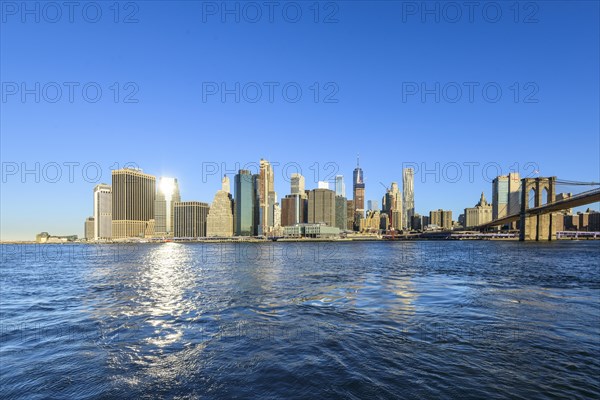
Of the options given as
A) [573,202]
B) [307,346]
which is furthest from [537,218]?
[307,346]

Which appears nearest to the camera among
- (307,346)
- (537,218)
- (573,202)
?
(307,346)

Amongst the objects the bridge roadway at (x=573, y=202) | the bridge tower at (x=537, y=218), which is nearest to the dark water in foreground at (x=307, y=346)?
the bridge roadway at (x=573, y=202)

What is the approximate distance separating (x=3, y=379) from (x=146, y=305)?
35.7ft

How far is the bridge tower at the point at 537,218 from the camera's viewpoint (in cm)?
14038

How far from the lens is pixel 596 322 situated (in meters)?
14.9

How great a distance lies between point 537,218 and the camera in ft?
461

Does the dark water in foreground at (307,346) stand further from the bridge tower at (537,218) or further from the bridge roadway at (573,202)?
the bridge tower at (537,218)

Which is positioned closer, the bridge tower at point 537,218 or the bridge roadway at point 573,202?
the bridge roadway at point 573,202

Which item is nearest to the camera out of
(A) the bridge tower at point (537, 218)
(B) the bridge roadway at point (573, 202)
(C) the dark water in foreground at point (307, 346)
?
(C) the dark water in foreground at point (307, 346)

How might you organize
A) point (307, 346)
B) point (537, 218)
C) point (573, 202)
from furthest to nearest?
point (537, 218)
point (573, 202)
point (307, 346)

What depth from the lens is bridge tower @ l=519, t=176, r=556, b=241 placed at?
140 m

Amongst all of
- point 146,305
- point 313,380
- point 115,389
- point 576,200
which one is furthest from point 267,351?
point 576,200

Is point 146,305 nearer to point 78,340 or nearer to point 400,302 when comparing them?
point 78,340

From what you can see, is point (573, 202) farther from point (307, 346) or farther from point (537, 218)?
point (307, 346)
